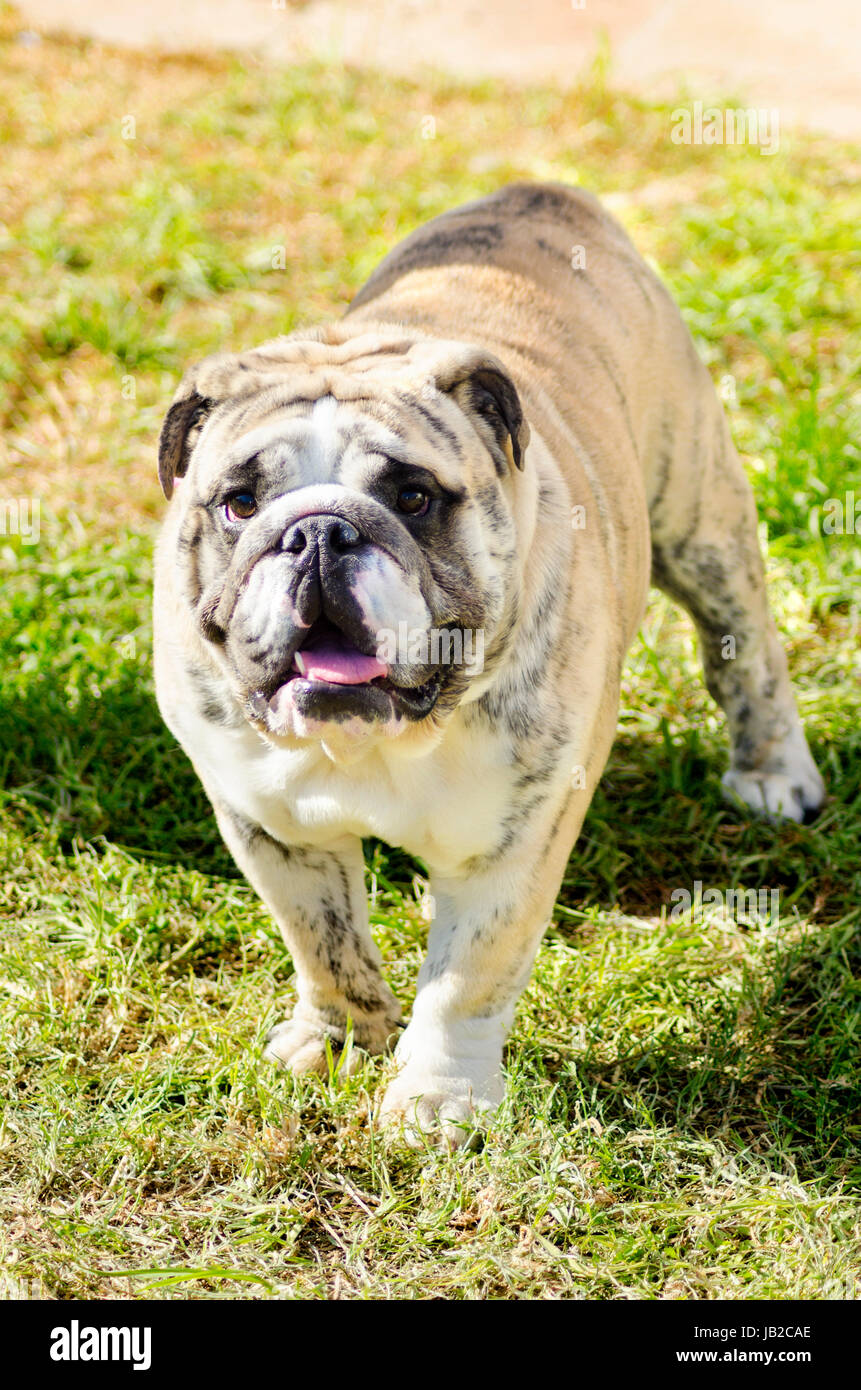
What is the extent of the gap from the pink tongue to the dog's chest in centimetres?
28

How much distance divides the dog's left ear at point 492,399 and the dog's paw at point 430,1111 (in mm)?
1416

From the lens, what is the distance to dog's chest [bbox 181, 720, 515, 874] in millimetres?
2920

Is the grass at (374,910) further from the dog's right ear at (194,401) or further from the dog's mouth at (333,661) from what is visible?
the dog's right ear at (194,401)

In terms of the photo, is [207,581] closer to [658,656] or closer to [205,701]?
[205,701]

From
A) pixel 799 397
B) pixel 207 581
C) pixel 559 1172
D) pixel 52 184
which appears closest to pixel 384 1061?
pixel 559 1172

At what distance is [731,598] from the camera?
429cm

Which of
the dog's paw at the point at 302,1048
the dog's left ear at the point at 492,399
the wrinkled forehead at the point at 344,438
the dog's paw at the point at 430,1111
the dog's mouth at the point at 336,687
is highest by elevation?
the dog's left ear at the point at 492,399

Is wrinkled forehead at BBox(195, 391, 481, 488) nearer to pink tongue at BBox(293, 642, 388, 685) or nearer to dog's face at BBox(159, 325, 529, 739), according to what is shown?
dog's face at BBox(159, 325, 529, 739)

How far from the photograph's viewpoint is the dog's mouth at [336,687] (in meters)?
2.62

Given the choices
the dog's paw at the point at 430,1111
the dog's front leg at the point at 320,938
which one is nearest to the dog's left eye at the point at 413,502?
the dog's front leg at the point at 320,938

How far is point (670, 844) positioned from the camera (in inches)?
175

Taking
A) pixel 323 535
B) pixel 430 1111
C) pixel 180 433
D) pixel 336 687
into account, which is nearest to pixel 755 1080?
pixel 430 1111

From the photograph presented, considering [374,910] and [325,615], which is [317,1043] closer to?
[374,910]

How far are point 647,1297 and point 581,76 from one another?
7259 millimetres
